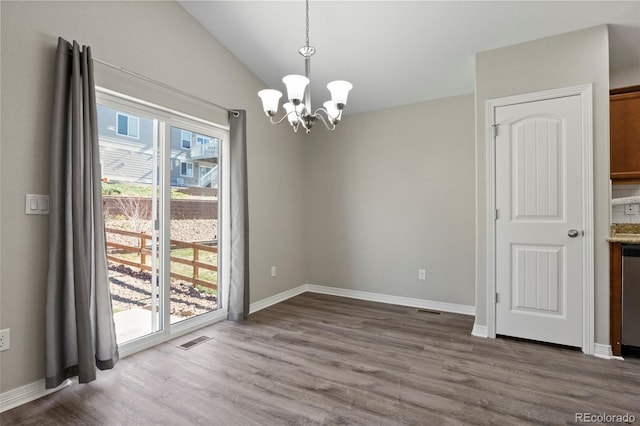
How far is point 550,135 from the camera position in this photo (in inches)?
110

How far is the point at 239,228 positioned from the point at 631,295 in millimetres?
3555

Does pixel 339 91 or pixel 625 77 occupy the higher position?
pixel 625 77

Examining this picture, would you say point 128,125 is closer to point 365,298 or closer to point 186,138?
point 186,138

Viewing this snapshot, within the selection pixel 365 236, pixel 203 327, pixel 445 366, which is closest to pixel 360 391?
pixel 445 366

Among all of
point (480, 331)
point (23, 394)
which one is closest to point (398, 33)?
point (480, 331)

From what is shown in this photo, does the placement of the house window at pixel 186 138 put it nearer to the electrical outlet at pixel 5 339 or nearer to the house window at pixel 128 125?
the house window at pixel 128 125

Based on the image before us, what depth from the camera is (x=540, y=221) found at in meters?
2.84

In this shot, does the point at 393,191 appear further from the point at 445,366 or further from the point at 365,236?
the point at 445,366

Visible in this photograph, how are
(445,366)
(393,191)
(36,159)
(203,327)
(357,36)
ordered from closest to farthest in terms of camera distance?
(36,159) → (445,366) → (357,36) → (203,327) → (393,191)

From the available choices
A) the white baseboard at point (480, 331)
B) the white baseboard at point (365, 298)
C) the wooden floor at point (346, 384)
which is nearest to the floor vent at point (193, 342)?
the wooden floor at point (346, 384)

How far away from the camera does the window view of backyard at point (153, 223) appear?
8.42 feet

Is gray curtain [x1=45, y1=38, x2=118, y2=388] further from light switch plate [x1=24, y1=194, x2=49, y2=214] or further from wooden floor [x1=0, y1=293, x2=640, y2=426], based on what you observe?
wooden floor [x1=0, y1=293, x2=640, y2=426]

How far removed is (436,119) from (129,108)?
130 inches

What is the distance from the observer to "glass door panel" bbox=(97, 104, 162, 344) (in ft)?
8.30
